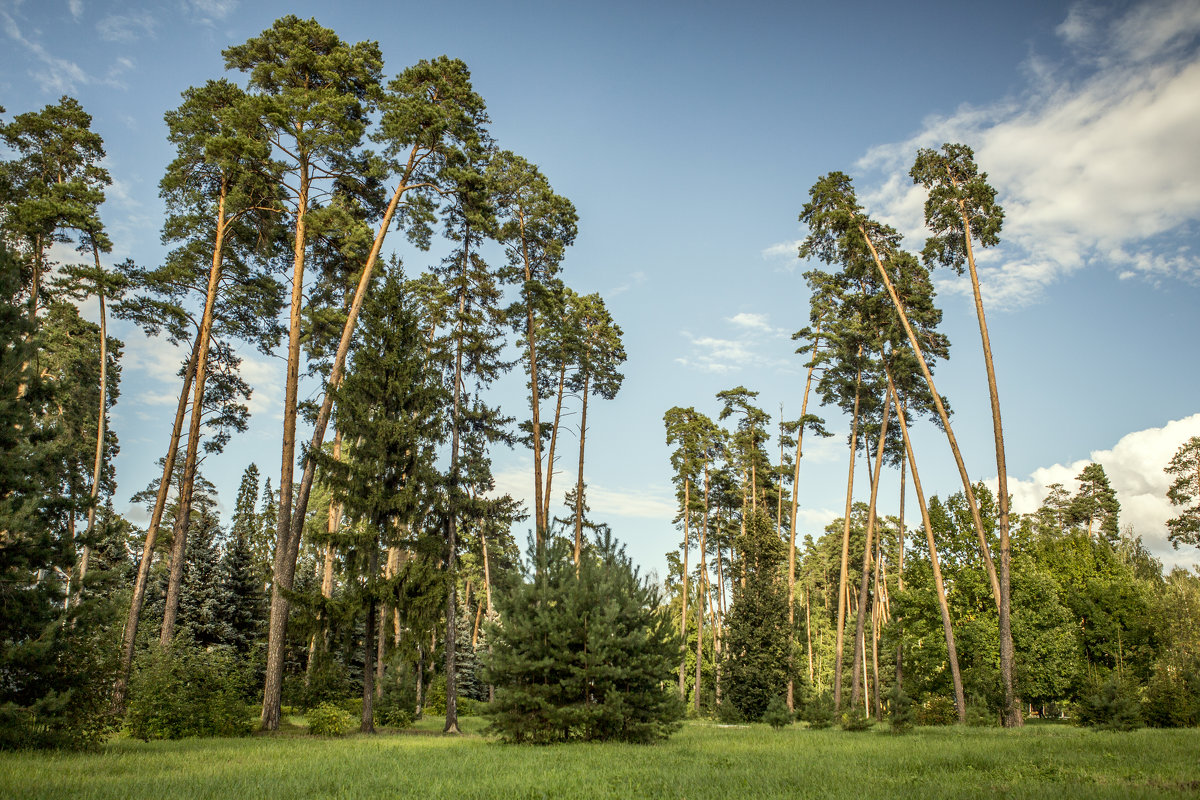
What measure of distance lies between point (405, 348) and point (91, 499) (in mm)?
9072

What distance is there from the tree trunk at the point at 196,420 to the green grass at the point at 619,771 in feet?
20.0

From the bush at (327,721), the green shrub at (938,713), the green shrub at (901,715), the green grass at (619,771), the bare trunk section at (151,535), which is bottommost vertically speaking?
the green shrub at (938,713)

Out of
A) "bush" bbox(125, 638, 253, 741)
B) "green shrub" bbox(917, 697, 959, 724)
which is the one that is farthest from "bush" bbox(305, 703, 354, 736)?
"green shrub" bbox(917, 697, 959, 724)

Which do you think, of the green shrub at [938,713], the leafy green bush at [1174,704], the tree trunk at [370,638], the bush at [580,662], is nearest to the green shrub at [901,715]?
the bush at [580,662]

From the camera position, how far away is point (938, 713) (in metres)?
26.7

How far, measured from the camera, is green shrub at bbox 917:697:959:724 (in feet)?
85.6

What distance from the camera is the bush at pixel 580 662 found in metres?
13.0

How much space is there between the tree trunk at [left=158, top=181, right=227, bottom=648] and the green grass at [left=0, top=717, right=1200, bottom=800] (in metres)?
6.10

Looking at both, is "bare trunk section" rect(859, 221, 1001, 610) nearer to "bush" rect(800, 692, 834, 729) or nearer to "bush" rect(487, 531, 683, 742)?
"bush" rect(800, 692, 834, 729)

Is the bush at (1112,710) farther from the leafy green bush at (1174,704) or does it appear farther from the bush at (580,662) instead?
the bush at (580,662)

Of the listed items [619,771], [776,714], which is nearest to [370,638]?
[619,771]

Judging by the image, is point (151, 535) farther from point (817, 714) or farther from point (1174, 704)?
point (1174, 704)

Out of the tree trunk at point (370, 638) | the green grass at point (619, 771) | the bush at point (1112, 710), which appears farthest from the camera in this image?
the tree trunk at point (370, 638)

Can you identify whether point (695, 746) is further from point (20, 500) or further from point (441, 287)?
point (441, 287)
